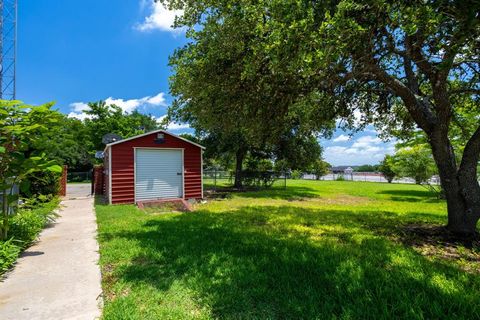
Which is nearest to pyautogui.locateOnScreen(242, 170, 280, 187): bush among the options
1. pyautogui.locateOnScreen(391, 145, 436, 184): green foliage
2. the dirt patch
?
pyautogui.locateOnScreen(391, 145, 436, 184): green foliage

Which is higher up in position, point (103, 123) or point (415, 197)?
point (103, 123)

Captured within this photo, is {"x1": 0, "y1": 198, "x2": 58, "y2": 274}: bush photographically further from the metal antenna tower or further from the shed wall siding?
the metal antenna tower

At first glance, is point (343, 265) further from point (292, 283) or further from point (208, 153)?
point (208, 153)

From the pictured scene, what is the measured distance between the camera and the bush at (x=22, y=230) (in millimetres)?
3617

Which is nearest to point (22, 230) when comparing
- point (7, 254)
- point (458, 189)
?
point (7, 254)

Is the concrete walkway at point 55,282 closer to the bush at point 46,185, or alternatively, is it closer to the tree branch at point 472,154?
the bush at point 46,185

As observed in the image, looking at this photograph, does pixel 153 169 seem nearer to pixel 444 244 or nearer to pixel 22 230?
pixel 22 230

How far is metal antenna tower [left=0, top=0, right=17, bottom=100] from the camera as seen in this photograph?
17.6 meters

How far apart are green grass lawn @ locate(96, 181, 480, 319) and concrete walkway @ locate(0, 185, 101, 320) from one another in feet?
0.59

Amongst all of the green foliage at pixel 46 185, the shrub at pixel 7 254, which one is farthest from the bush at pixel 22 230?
the green foliage at pixel 46 185

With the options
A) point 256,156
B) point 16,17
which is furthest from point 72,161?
point 256,156

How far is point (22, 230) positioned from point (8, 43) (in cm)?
1994

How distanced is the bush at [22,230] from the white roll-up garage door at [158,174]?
3.70m

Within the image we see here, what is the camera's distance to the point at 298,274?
3.17 metres
